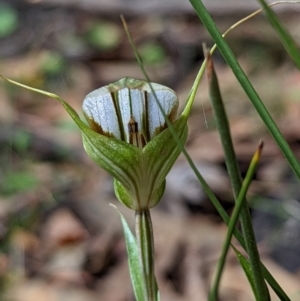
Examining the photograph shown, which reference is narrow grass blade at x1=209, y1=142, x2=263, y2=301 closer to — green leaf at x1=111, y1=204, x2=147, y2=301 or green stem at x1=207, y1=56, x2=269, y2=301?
green stem at x1=207, y1=56, x2=269, y2=301

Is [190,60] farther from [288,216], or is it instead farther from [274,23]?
[274,23]

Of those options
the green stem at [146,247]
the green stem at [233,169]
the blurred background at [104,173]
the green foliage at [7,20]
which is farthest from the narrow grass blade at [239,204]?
the green foliage at [7,20]

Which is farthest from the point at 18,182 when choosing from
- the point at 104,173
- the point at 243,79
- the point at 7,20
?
the point at 243,79

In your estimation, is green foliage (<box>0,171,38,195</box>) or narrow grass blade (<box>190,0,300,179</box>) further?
green foliage (<box>0,171,38,195</box>)

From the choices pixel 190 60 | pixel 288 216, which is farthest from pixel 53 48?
pixel 288 216

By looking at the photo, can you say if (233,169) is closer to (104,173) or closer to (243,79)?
(243,79)

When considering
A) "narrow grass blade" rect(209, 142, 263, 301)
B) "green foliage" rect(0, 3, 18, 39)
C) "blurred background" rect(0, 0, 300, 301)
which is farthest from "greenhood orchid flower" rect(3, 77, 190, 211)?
"green foliage" rect(0, 3, 18, 39)

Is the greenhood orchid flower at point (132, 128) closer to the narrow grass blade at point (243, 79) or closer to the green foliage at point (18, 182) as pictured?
the narrow grass blade at point (243, 79)
